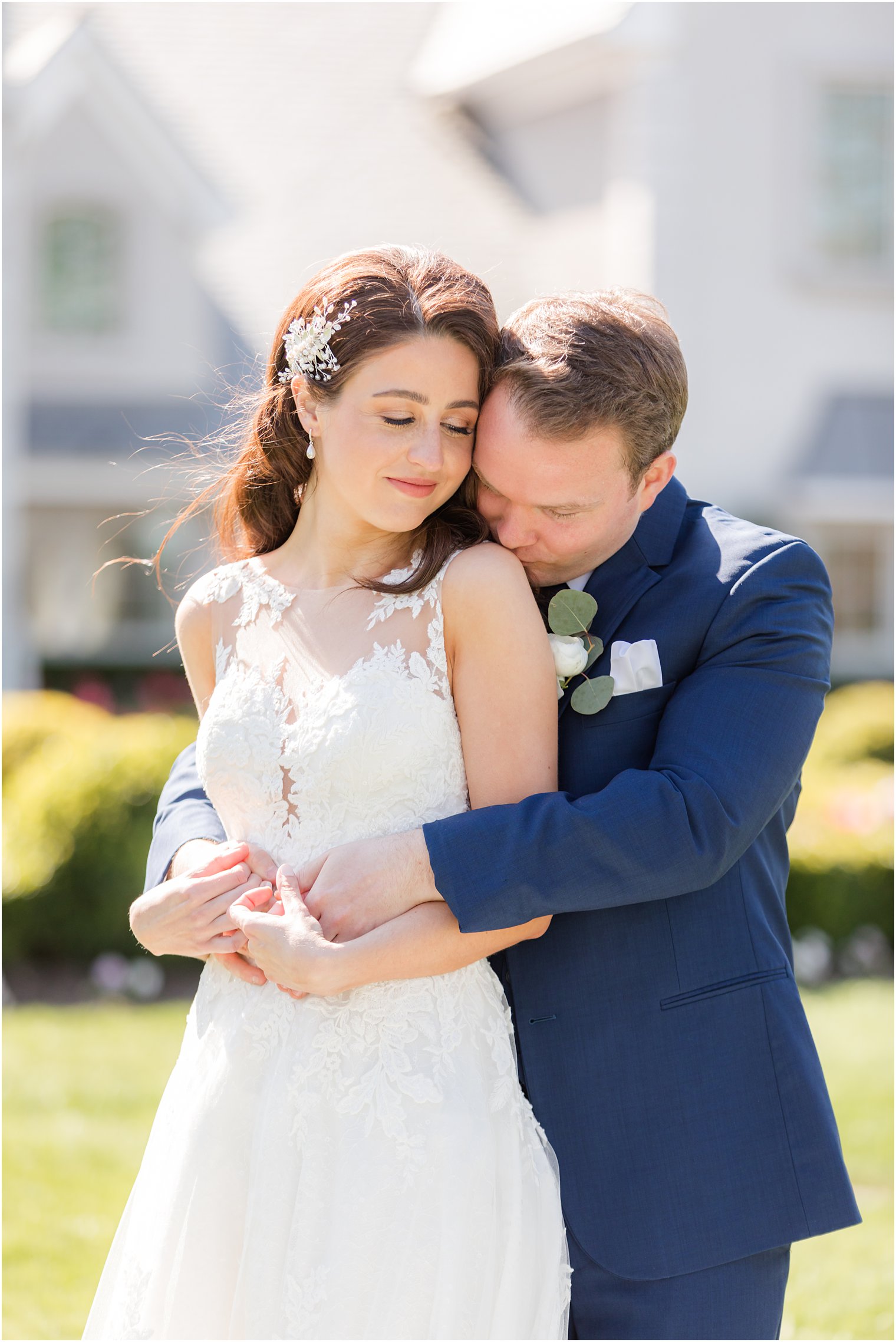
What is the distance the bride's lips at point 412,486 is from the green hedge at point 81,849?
5.50 meters

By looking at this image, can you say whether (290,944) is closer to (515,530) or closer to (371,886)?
(371,886)

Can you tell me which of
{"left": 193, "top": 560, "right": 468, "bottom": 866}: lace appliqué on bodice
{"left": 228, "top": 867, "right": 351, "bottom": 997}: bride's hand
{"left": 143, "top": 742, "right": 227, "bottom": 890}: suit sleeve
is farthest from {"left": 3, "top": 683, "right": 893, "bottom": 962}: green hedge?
{"left": 228, "top": 867, "right": 351, "bottom": 997}: bride's hand

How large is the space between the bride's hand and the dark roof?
49.3 feet

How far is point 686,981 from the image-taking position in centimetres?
241

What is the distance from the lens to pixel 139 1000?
7617 mm

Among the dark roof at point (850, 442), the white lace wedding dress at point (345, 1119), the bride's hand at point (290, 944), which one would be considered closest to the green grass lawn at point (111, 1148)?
the white lace wedding dress at point (345, 1119)

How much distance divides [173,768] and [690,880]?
1.44 meters

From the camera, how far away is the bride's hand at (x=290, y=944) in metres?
2.28

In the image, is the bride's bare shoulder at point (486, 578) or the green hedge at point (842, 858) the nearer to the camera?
the bride's bare shoulder at point (486, 578)

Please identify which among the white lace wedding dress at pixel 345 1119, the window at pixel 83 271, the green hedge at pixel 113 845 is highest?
the window at pixel 83 271

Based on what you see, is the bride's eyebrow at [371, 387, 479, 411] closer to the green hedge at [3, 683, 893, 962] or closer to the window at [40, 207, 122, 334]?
the green hedge at [3, 683, 893, 962]

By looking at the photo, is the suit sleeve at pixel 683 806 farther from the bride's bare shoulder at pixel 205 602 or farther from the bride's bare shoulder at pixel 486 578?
the bride's bare shoulder at pixel 205 602

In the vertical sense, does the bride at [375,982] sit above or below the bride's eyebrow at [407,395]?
below

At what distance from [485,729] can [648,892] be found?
0.42m
